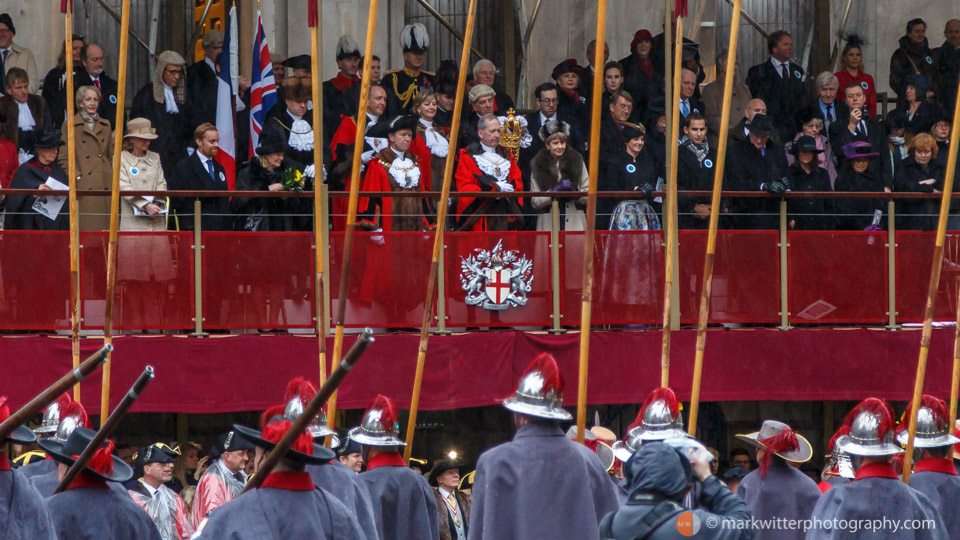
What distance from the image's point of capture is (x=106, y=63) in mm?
19469

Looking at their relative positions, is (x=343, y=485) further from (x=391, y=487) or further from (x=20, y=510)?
(x=20, y=510)

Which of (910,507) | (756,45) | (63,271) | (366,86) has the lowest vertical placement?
(910,507)

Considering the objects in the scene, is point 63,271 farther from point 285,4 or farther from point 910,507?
point 910,507

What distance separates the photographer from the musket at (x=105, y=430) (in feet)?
22.8

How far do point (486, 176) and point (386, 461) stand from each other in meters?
4.12

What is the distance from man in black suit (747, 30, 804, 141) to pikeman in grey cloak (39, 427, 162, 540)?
29.6ft

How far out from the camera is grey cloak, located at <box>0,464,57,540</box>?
25.1ft

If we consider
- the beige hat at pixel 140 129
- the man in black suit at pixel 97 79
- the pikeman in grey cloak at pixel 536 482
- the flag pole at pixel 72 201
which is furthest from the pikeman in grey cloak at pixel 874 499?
the man in black suit at pixel 97 79

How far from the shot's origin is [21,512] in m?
7.70

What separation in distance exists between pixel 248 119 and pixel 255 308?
7.75ft

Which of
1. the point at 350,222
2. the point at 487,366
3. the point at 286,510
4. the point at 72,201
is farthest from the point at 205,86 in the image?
the point at 286,510

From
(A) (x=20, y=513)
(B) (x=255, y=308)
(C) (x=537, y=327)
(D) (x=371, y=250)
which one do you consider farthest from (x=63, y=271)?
(A) (x=20, y=513)

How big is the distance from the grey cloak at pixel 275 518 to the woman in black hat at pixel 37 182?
275 inches

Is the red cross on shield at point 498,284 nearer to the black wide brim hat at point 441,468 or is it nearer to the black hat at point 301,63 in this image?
the black wide brim hat at point 441,468
